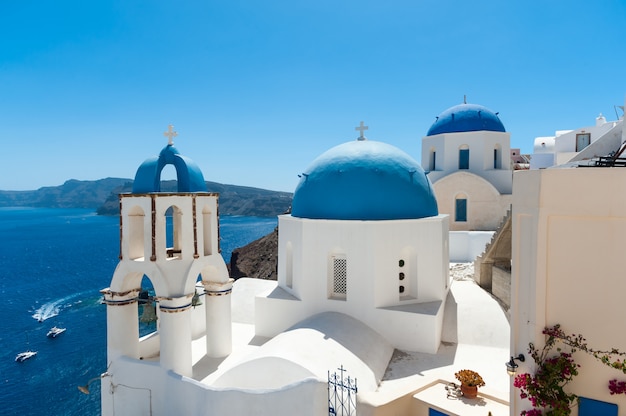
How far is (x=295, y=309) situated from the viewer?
11289mm

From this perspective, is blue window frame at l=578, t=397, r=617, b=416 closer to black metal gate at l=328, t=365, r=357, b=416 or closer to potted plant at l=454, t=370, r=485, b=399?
potted plant at l=454, t=370, r=485, b=399

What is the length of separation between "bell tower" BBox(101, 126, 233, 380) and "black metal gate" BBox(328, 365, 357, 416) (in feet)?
12.4

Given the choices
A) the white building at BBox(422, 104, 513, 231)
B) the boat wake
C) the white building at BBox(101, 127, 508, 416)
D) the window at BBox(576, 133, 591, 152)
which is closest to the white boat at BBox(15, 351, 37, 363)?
the boat wake

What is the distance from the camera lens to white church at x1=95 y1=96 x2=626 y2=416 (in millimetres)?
5273

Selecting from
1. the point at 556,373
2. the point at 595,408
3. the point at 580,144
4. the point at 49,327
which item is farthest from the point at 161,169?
the point at 49,327

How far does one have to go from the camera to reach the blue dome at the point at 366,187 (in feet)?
36.1

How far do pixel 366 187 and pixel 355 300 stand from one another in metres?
3.11

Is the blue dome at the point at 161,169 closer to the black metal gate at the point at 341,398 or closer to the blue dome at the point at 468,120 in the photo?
the black metal gate at the point at 341,398

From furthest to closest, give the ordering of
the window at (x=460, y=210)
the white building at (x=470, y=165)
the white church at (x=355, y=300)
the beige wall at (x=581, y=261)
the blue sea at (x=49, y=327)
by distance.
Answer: the blue sea at (x=49, y=327)
the window at (x=460, y=210)
the white building at (x=470, y=165)
the white church at (x=355, y=300)
the beige wall at (x=581, y=261)

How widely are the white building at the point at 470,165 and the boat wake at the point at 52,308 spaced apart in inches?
1379

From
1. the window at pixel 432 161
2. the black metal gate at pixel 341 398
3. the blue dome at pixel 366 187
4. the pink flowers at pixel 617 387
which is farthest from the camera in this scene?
the window at pixel 432 161

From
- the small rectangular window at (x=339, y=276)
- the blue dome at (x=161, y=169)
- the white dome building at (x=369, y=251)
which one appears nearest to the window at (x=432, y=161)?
the white dome building at (x=369, y=251)

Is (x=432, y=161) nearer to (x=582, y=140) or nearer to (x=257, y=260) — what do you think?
(x=582, y=140)

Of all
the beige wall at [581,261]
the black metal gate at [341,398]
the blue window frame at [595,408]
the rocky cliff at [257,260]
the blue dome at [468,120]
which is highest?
the blue dome at [468,120]
